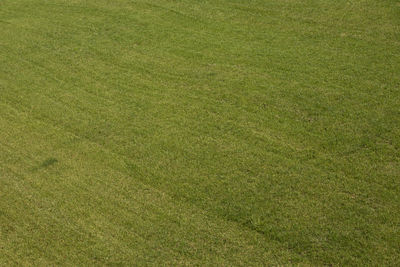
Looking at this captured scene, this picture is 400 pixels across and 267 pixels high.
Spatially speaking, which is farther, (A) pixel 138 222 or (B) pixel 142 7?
(B) pixel 142 7

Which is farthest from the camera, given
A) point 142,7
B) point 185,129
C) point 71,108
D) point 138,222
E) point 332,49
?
point 142,7

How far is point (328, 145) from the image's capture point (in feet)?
14.5

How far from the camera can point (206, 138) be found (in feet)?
15.2

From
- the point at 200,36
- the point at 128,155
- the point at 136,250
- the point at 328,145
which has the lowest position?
the point at 136,250

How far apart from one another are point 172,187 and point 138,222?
1.66 feet

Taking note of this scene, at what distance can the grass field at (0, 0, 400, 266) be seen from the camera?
3.56 meters

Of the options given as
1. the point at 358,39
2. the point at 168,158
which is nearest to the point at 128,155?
the point at 168,158

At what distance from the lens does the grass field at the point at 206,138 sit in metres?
3.56

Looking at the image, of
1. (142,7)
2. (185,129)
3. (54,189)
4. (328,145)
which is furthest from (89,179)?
(142,7)

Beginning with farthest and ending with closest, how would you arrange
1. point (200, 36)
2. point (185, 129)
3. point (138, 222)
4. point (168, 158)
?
1. point (200, 36)
2. point (185, 129)
3. point (168, 158)
4. point (138, 222)

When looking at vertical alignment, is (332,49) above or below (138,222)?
above

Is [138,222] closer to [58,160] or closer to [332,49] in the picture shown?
[58,160]

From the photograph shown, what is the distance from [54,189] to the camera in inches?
162

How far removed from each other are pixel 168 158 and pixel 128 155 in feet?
1.45
